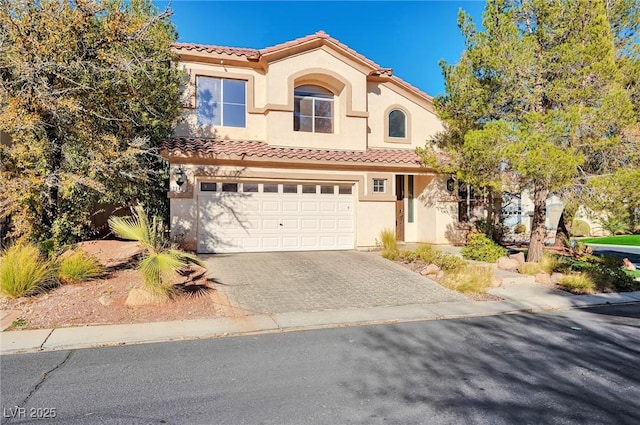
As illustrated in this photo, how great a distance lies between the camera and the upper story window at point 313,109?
16.0m

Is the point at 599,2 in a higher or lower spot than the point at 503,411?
higher

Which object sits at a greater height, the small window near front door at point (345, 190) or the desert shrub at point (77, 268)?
the small window near front door at point (345, 190)

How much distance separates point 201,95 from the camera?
15.2 meters

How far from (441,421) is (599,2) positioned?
11775 millimetres

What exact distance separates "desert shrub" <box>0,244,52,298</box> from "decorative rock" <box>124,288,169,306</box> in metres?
1.91

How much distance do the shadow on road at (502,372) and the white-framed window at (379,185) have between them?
8235mm

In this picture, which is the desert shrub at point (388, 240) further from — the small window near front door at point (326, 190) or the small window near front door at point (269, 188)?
the small window near front door at point (269, 188)

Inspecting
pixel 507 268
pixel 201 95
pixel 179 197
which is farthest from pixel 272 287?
pixel 201 95

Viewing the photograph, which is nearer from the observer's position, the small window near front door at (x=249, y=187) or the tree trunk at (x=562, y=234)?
the small window near front door at (x=249, y=187)

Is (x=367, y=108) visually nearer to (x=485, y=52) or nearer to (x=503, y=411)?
(x=485, y=52)

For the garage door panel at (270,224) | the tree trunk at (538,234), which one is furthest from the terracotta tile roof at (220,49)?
the tree trunk at (538,234)

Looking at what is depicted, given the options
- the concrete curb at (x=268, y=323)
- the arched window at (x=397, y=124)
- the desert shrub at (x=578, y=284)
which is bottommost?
the concrete curb at (x=268, y=323)

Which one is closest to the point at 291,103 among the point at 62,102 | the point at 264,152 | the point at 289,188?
the point at 264,152

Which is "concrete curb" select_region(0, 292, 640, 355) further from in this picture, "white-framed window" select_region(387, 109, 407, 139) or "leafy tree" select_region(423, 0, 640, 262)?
"white-framed window" select_region(387, 109, 407, 139)
